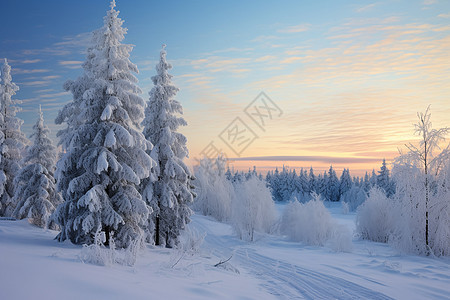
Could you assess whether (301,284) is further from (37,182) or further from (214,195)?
(214,195)

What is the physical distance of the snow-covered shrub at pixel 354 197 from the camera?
73.9 metres

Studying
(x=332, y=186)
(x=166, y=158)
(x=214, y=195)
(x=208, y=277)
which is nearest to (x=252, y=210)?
(x=166, y=158)

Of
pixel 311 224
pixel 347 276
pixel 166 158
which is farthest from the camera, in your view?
pixel 311 224

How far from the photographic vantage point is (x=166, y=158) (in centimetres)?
1850

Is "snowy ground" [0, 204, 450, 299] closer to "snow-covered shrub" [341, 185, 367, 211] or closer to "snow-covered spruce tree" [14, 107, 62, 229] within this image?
"snow-covered spruce tree" [14, 107, 62, 229]

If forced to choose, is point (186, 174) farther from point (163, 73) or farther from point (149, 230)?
point (163, 73)

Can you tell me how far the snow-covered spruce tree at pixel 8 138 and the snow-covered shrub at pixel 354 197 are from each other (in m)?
70.1

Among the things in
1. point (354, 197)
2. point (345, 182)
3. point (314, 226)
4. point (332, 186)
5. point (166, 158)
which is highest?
point (345, 182)

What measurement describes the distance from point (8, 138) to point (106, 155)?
16.9 metres

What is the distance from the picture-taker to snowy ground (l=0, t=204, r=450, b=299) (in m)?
4.91

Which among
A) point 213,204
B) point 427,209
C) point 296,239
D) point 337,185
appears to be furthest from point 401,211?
point 337,185

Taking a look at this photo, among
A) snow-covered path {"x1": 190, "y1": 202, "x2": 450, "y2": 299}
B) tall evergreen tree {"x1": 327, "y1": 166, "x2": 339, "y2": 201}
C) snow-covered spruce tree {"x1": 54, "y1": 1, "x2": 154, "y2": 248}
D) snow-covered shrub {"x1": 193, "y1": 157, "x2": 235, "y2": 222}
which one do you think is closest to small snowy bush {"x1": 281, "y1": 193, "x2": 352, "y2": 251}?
snow-covered path {"x1": 190, "y1": 202, "x2": 450, "y2": 299}

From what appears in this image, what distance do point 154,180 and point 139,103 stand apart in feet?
17.9

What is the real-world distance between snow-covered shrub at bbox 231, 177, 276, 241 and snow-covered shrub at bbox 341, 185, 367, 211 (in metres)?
52.0
